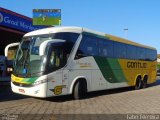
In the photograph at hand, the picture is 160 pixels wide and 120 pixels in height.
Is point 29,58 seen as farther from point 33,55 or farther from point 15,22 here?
point 15,22

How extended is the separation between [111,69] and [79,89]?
355 centimetres

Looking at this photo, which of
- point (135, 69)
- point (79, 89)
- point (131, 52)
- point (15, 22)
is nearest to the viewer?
point (79, 89)

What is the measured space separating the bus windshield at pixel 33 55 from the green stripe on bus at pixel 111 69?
8.98 ft

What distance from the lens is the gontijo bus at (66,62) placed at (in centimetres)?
1246

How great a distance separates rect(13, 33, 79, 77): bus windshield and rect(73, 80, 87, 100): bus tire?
164 centimetres

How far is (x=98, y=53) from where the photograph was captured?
1588cm

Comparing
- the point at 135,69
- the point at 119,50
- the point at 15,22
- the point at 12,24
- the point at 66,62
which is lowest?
the point at 135,69

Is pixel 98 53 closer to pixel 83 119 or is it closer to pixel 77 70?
pixel 77 70

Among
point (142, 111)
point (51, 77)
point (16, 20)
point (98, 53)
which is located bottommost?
point (142, 111)

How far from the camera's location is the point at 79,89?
14.3m

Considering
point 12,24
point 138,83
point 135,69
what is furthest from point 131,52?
point 12,24

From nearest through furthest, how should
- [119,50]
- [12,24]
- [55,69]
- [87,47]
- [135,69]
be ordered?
[55,69], [87,47], [119,50], [135,69], [12,24]

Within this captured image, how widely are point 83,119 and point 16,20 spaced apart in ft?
59.5

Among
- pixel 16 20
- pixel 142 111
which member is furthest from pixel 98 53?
pixel 16 20
